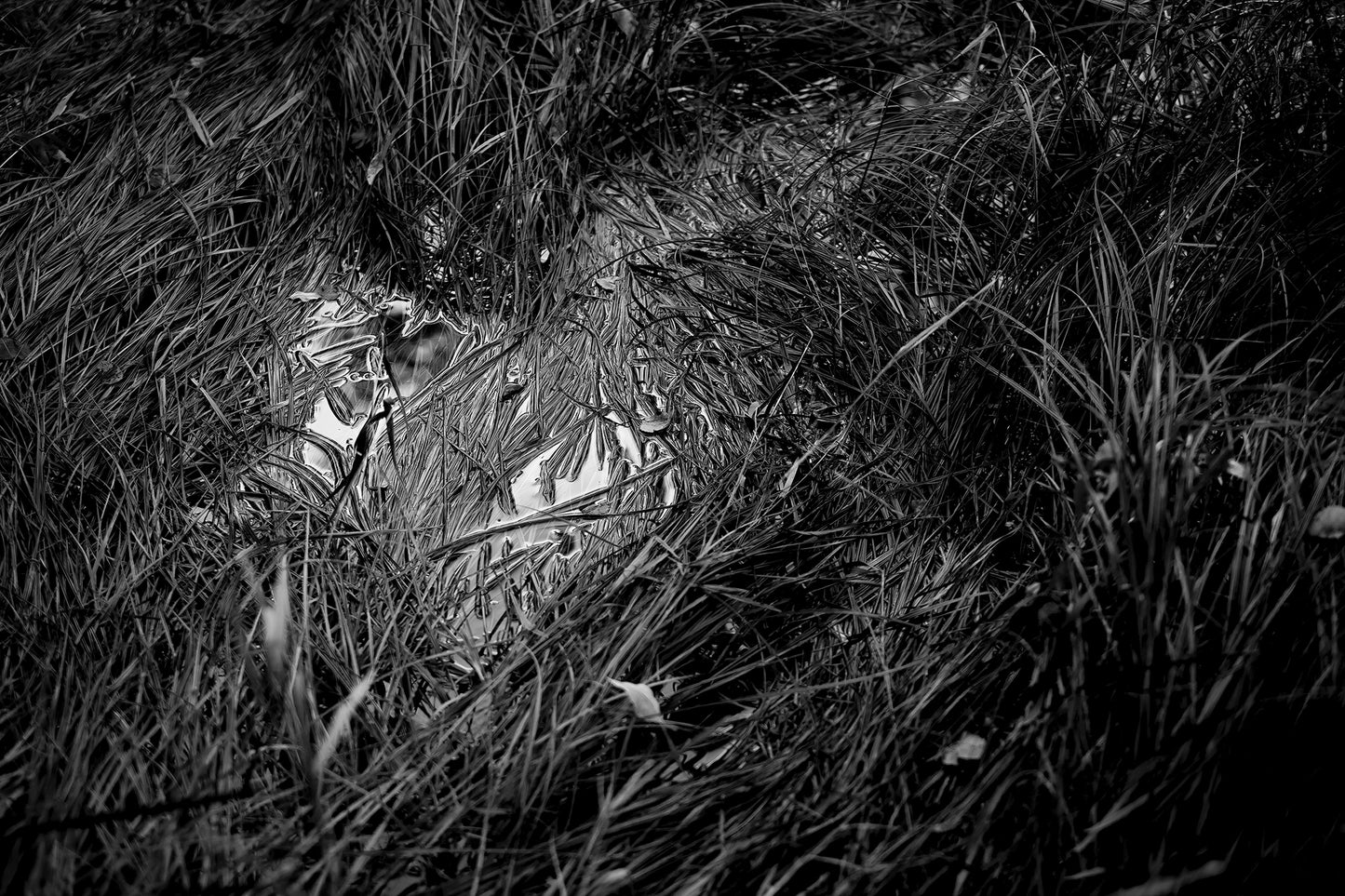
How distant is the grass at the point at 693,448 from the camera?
1.02m

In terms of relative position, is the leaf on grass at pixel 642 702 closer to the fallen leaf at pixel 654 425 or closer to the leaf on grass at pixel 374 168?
the fallen leaf at pixel 654 425

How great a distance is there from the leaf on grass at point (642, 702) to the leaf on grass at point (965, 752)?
383 mm

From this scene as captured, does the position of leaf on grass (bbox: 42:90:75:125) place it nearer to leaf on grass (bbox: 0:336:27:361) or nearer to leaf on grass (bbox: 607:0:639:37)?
leaf on grass (bbox: 0:336:27:361)

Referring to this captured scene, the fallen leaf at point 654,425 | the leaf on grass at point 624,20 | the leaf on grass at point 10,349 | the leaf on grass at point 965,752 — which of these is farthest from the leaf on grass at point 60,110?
the leaf on grass at point 965,752

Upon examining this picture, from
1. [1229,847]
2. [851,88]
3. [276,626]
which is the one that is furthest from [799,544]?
[851,88]

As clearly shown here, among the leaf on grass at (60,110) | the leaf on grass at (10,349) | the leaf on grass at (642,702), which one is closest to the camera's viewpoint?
the leaf on grass at (642,702)

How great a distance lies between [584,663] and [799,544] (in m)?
0.41

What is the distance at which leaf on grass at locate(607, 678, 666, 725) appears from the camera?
1131mm

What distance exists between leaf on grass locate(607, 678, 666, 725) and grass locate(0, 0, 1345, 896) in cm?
1

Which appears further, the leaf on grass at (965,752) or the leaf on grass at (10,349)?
the leaf on grass at (10,349)

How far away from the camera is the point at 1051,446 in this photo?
4.45 ft

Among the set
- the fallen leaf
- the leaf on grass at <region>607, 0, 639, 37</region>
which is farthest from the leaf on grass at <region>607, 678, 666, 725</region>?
the leaf on grass at <region>607, 0, 639, 37</region>

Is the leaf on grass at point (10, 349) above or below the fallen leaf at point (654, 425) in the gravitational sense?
above

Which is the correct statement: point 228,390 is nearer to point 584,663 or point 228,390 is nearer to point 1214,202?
point 584,663
